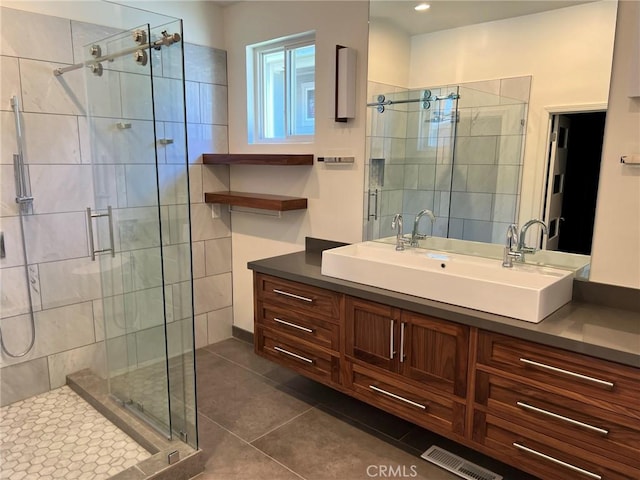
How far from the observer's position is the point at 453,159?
2.37 meters

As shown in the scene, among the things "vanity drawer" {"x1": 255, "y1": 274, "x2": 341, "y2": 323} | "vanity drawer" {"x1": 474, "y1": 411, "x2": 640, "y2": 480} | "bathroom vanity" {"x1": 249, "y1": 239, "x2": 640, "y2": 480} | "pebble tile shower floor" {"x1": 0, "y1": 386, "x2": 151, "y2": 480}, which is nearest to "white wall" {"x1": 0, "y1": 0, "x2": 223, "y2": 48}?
"vanity drawer" {"x1": 255, "y1": 274, "x2": 341, "y2": 323}

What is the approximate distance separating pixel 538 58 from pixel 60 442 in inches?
112

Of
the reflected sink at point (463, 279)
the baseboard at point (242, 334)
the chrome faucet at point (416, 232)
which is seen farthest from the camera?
the baseboard at point (242, 334)

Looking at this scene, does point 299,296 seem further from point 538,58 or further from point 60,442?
point 538,58

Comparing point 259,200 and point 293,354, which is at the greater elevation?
point 259,200

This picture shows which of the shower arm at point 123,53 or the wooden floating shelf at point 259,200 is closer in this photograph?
the shower arm at point 123,53

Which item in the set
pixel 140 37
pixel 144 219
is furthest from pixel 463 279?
pixel 140 37

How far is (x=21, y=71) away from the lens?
242 cm

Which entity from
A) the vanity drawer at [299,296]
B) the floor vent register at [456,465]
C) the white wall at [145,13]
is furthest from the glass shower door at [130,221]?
the floor vent register at [456,465]

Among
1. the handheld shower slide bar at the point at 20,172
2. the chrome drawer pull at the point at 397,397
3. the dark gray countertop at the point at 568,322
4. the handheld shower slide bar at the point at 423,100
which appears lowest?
the chrome drawer pull at the point at 397,397

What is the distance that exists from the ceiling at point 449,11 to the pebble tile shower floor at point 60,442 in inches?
96.5

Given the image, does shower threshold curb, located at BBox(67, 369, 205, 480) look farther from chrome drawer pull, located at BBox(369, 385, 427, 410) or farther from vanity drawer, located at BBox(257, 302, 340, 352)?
chrome drawer pull, located at BBox(369, 385, 427, 410)

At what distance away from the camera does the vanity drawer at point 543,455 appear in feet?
5.10

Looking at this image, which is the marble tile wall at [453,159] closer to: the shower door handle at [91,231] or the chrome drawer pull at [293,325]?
the chrome drawer pull at [293,325]
